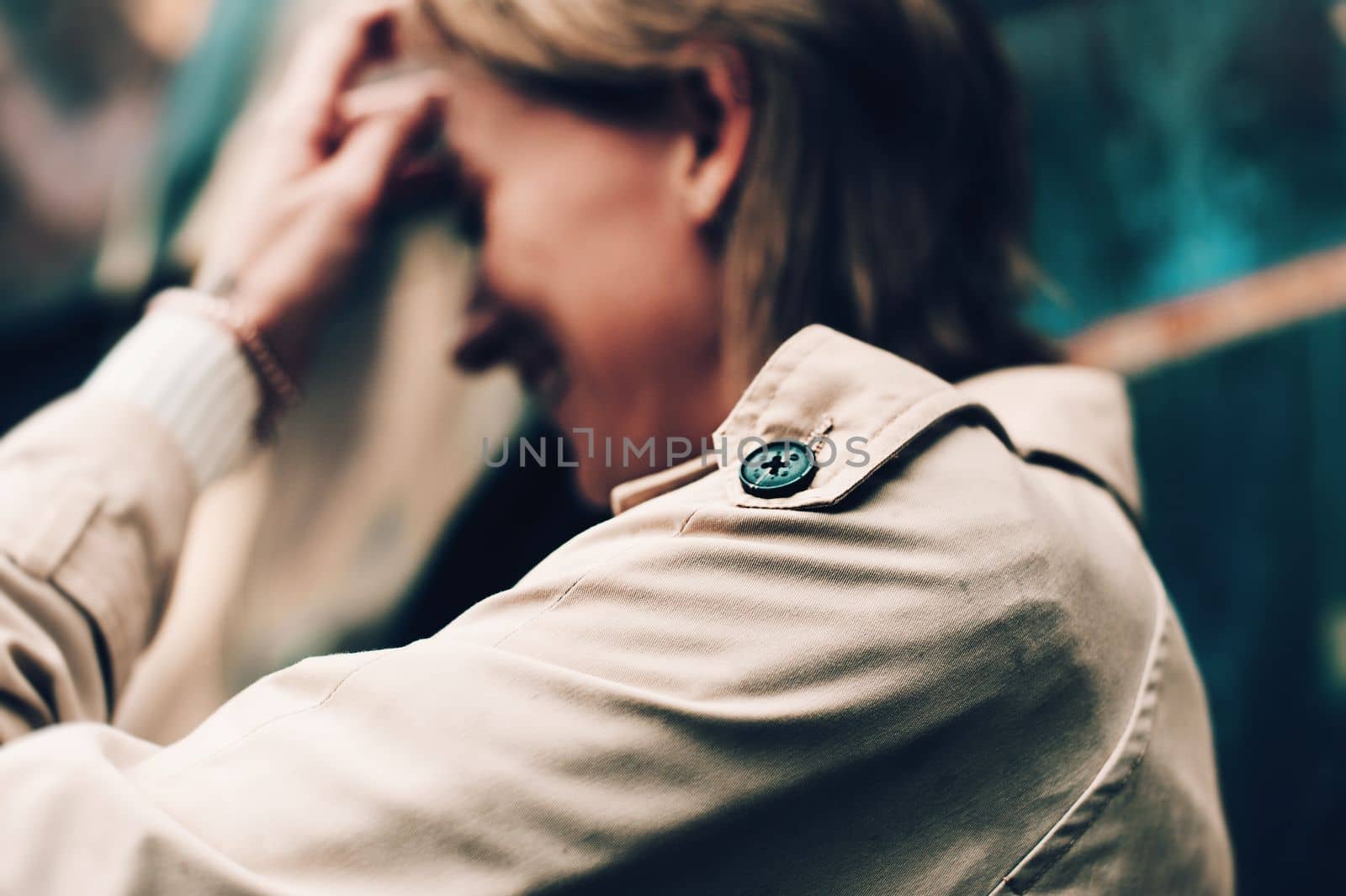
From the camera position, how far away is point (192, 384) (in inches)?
34.1

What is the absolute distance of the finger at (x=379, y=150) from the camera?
0.92m

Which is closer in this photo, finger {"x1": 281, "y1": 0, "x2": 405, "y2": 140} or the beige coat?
the beige coat

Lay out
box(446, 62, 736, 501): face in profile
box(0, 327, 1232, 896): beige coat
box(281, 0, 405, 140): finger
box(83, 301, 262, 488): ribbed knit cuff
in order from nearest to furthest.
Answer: box(0, 327, 1232, 896): beige coat
box(446, 62, 736, 501): face in profile
box(83, 301, 262, 488): ribbed knit cuff
box(281, 0, 405, 140): finger

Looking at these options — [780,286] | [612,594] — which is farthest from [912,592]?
[780,286]

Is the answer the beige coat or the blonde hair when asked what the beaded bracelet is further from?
the beige coat

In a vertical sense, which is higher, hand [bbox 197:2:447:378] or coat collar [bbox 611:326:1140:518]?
hand [bbox 197:2:447:378]

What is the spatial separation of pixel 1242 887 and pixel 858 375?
3.08 feet

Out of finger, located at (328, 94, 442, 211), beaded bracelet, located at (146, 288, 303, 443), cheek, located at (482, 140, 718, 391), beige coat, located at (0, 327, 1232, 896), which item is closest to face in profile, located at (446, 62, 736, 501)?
cheek, located at (482, 140, 718, 391)

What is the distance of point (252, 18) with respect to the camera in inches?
55.6

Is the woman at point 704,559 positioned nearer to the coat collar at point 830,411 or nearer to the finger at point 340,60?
the coat collar at point 830,411

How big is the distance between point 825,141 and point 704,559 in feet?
1.26

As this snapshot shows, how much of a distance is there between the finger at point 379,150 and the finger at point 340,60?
0.20 feet

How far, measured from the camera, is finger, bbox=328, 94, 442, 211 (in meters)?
0.92

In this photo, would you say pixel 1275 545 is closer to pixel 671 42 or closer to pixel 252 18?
pixel 671 42
